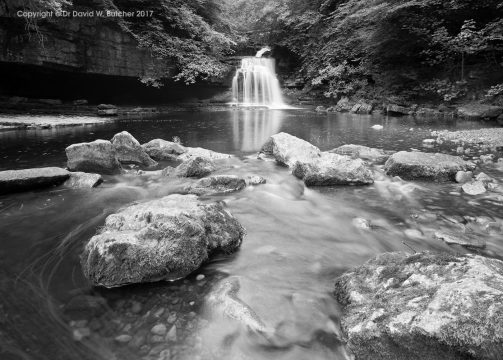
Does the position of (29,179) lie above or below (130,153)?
below

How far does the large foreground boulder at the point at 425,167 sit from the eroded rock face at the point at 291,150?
1.50 meters

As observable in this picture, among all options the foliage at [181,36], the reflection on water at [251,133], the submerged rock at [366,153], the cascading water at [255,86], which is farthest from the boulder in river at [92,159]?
the cascading water at [255,86]

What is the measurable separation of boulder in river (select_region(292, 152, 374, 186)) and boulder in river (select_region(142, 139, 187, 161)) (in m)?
3.62

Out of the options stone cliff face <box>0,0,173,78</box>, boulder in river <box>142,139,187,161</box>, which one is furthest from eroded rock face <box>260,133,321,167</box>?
stone cliff face <box>0,0,173,78</box>

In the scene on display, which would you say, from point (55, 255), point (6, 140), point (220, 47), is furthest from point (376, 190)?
point (220, 47)

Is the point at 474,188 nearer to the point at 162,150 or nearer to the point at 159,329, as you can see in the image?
the point at 159,329

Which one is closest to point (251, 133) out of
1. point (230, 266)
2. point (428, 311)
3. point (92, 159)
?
point (92, 159)

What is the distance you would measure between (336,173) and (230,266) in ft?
10.8

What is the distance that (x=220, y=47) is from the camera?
22.6 meters

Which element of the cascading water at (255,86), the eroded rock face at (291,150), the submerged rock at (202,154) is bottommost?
the submerged rock at (202,154)

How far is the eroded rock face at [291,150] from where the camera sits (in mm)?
7013

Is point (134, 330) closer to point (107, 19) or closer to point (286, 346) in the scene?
point (286, 346)

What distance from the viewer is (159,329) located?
7.60 feet

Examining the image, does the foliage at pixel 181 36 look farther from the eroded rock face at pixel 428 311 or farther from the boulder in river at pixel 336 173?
the eroded rock face at pixel 428 311
